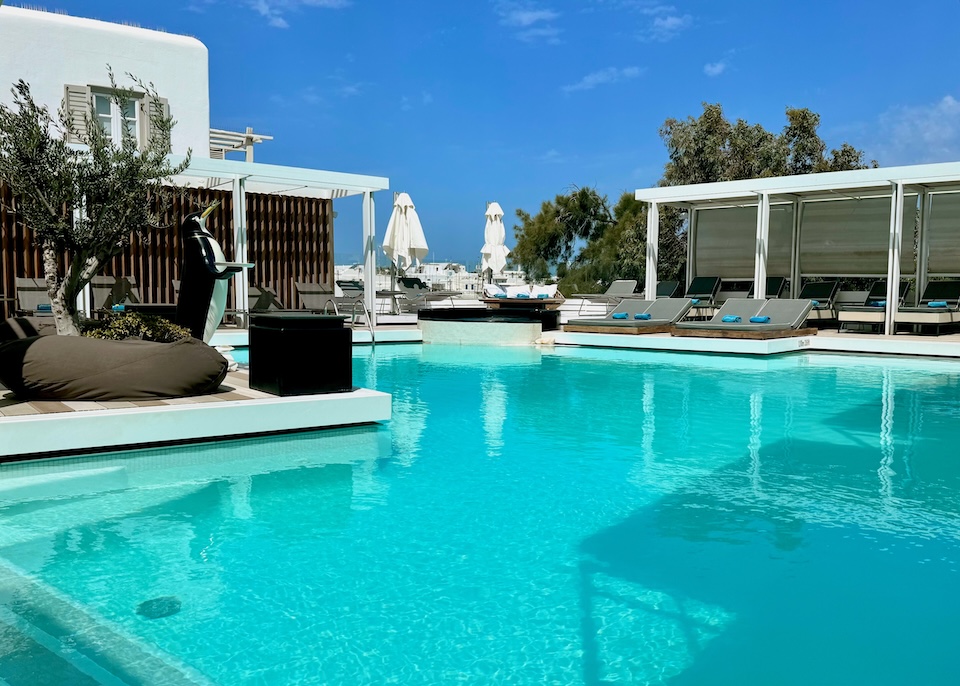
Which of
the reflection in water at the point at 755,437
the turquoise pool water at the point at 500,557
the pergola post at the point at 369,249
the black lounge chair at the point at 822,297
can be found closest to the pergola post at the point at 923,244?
the black lounge chair at the point at 822,297

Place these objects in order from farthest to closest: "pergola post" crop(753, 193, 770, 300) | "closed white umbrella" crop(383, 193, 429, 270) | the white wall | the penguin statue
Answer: "closed white umbrella" crop(383, 193, 429, 270) < the white wall < "pergola post" crop(753, 193, 770, 300) < the penguin statue

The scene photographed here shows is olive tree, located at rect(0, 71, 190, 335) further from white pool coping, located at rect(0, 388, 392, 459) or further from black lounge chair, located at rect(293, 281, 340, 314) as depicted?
black lounge chair, located at rect(293, 281, 340, 314)

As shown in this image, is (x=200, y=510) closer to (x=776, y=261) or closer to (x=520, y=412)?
(x=520, y=412)

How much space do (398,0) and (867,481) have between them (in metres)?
72.6

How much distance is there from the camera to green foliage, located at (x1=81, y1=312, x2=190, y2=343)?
654 centimetres

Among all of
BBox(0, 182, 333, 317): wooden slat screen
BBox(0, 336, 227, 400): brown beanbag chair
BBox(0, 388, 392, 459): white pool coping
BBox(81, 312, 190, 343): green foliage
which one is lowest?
BBox(0, 388, 392, 459): white pool coping

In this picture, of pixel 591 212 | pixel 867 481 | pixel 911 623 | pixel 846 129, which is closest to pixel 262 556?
pixel 911 623

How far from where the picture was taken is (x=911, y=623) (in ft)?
9.08

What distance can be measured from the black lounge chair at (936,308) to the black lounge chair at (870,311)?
1.36 ft

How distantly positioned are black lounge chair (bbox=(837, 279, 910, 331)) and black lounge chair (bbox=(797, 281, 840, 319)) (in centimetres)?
33

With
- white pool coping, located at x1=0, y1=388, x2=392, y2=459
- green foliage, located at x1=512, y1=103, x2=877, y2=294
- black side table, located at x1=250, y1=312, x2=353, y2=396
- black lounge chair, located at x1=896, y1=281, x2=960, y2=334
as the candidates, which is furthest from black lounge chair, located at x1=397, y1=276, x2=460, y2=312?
white pool coping, located at x1=0, y1=388, x2=392, y2=459

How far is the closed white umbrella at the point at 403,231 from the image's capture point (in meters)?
20.6

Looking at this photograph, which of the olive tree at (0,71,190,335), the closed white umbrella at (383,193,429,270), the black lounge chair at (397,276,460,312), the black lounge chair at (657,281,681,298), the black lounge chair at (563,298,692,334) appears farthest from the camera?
the closed white umbrella at (383,193,429,270)

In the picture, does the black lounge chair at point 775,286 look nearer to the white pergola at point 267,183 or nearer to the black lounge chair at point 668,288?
the black lounge chair at point 668,288
